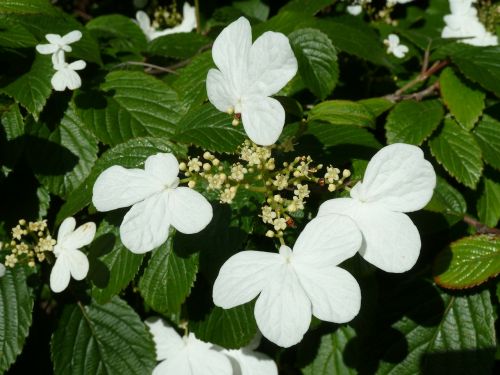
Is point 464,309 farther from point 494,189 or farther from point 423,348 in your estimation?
point 494,189

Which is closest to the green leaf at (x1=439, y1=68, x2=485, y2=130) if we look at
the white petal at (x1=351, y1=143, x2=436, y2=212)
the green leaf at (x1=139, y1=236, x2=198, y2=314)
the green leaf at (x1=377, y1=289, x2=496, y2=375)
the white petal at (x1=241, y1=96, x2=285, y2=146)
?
the green leaf at (x1=377, y1=289, x2=496, y2=375)

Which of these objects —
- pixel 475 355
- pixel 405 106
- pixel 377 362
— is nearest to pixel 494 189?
pixel 405 106

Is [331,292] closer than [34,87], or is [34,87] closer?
[331,292]

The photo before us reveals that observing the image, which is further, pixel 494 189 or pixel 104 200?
pixel 494 189

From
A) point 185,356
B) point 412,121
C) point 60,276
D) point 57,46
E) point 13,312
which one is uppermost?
point 57,46

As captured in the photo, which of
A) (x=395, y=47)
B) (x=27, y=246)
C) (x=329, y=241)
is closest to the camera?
(x=329, y=241)

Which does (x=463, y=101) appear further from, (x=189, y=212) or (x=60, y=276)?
(x=60, y=276)

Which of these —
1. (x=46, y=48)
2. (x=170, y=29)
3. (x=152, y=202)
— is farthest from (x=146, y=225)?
(x=170, y=29)

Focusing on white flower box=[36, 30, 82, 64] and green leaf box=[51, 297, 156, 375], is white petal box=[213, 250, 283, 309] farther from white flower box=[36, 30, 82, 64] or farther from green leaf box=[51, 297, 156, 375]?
white flower box=[36, 30, 82, 64]
